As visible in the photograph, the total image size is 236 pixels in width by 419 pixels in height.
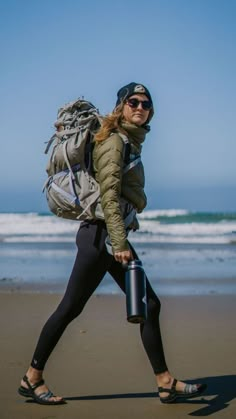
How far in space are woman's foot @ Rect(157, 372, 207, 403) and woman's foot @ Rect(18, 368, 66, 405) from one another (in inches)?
25.6

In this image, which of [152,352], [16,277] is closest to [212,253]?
[16,277]

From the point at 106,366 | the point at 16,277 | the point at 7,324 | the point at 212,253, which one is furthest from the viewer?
the point at 212,253

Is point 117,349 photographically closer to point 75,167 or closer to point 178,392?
point 178,392

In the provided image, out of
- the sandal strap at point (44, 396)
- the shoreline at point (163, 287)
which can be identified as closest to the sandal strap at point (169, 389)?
the sandal strap at point (44, 396)

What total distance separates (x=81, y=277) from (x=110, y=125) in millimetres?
968

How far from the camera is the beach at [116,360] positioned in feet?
14.7

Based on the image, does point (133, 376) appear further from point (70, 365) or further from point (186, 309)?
point (186, 309)

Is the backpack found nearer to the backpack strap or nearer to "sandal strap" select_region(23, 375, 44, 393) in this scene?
the backpack strap

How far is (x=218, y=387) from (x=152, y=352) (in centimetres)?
73

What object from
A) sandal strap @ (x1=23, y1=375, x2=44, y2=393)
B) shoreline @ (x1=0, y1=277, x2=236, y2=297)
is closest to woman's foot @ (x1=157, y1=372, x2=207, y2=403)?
sandal strap @ (x1=23, y1=375, x2=44, y2=393)

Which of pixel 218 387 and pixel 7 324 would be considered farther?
pixel 7 324

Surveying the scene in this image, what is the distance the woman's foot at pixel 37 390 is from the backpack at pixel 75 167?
3.49 feet

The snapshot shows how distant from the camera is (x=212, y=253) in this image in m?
16.7

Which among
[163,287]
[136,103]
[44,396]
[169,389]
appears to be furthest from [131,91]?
[163,287]
